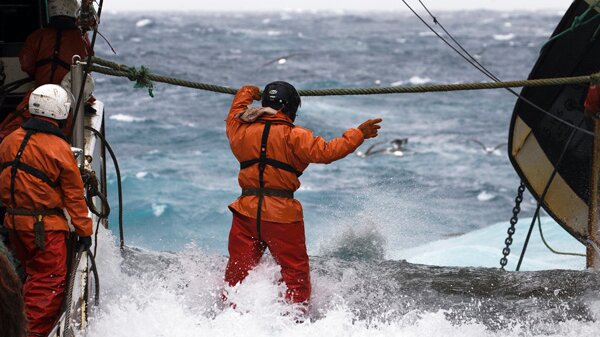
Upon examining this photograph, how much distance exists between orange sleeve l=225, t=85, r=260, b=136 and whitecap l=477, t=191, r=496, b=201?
22.2 metres

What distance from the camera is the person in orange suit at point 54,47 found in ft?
22.9

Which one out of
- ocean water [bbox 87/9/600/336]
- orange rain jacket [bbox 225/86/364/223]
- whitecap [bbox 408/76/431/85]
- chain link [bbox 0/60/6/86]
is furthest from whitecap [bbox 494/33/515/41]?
orange rain jacket [bbox 225/86/364/223]

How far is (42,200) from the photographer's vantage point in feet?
16.2

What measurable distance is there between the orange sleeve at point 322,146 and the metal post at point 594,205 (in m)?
2.50

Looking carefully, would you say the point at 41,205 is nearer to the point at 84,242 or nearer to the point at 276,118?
the point at 84,242

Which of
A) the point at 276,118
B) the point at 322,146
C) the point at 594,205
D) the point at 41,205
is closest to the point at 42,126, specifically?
the point at 41,205

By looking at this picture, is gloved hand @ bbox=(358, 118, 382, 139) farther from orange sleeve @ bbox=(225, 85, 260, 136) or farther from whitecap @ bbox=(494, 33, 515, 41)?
whitecap @ bbox=(494, 33, 515, 41)

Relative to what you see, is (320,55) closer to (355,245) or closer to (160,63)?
(160,63)

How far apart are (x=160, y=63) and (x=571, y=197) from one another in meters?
46.3

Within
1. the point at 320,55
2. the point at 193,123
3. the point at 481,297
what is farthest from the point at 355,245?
the point at 320,55

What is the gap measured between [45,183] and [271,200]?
1.40 metres

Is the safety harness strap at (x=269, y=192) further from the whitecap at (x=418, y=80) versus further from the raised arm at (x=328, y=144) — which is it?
the whitecap at (x=418, y=80)

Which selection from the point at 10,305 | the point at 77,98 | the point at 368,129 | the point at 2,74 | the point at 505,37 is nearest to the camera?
the point at 10,305

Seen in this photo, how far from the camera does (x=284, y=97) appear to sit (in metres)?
5.57
